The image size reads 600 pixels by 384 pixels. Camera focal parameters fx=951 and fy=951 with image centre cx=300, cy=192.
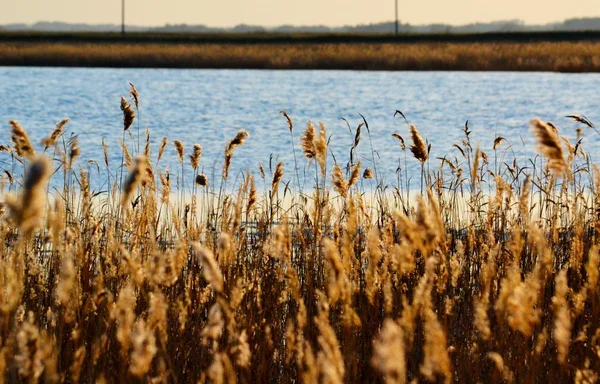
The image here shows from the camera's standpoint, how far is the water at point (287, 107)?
40.4 feet

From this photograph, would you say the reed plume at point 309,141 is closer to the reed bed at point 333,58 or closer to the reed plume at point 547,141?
the reed plume at point 547,141

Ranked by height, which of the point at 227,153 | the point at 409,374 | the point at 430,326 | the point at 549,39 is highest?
the point at 549,39

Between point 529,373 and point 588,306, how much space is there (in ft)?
4.20

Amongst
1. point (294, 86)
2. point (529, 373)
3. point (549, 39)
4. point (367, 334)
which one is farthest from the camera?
point (549, 39)

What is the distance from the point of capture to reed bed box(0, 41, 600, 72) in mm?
27828

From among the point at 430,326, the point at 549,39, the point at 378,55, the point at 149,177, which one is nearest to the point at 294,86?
the point at 378,55

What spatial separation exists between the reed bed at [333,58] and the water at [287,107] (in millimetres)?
487

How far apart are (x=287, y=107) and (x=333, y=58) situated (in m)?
11.3

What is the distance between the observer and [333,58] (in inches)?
1185

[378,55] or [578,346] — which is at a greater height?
[378,55]

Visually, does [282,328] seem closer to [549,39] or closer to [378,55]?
[378,55]

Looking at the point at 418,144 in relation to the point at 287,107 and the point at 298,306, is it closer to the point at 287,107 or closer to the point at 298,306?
the point at 298,306

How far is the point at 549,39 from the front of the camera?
132 feet

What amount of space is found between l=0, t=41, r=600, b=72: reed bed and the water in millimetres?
487
